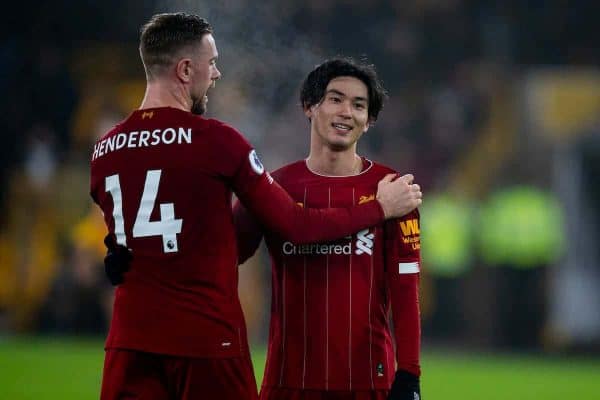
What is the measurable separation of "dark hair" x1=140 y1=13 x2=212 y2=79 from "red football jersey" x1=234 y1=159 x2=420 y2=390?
704 mm

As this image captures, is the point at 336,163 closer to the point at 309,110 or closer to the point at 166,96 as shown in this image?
the point at 309,110

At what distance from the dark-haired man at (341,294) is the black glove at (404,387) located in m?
0.03

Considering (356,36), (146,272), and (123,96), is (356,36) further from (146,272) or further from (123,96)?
(146,272)

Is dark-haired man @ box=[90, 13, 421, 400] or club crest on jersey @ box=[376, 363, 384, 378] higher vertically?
dark-haired man @ box=[90, 13, 421, 400]

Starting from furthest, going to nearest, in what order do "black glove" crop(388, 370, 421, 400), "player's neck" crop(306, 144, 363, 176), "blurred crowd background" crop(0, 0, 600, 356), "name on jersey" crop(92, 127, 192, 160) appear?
"blurred crowd background" crop(0, 0, 600, 356) → "player's neck" crop(306, 144, 363, 176) → "black glove" crop(388, 370, 421, 400) → "name on jersey" crop(92, 127, 192, 160)

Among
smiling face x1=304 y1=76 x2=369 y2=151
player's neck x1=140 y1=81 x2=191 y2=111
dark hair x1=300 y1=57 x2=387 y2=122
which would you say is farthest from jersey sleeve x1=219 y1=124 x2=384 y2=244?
dark hair x1=300 y1=57 x2=387 y2=122

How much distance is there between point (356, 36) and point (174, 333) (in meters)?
12.5

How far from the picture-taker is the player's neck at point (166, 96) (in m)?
3.89

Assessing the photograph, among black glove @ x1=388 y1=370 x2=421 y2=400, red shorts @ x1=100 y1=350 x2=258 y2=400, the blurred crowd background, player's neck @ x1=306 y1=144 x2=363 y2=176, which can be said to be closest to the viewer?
red shorts @ x1=100 y1=350 x2=258 y2=400

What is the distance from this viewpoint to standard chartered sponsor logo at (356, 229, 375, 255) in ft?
13.9

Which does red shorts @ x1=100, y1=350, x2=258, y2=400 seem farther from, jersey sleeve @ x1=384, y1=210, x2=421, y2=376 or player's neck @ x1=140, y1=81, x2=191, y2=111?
player's neck @ x1=140, y1=81, x2=191, y2=111

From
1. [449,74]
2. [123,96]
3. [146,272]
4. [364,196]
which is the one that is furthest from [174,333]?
[449,74]

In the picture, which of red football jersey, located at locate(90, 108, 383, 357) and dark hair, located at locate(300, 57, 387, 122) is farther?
dark hair, located at locate(300, 57, 387, 122)

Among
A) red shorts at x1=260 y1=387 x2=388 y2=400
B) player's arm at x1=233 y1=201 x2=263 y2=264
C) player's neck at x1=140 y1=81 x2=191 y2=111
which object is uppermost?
player's neck at x1=140 y1=81 x2=191 y2=111
